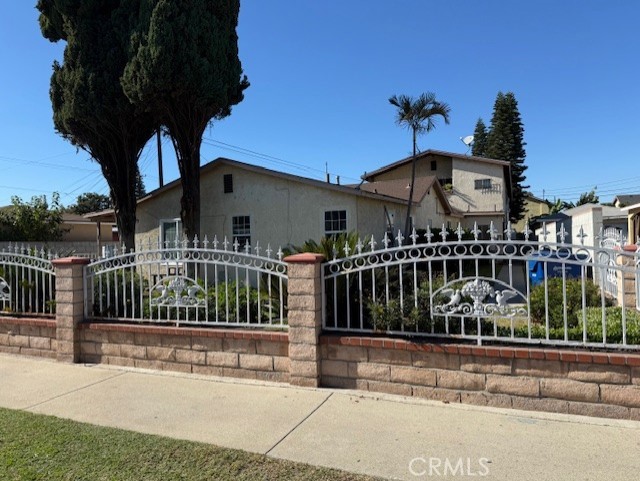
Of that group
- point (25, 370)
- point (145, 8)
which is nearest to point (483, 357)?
point (25, 370)

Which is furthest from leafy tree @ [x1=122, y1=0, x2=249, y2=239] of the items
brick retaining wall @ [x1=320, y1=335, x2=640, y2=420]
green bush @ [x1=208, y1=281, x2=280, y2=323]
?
brick retaining wall @ [x1=320, y1=335, x2=640, y2=420]

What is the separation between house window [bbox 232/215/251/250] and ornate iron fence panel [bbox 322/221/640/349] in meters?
9.44

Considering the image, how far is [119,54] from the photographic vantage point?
13.4 metres

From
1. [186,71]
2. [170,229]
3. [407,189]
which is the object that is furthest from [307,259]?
[407,189]

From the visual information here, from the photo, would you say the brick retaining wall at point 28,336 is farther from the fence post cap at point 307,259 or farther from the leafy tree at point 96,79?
the leafy tree at point 96,79

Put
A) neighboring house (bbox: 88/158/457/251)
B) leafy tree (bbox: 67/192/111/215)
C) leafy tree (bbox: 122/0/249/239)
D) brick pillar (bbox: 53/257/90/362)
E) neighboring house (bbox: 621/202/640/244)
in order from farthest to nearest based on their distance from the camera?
1. leafy tree (bbox: 67/192/111/215)
2. neighboring house (bbox: 621/202/640/244)
3. neighboring house (bbox: 88/158/457/251)
4. leafy tree (bbox: 122/0/249/239)
5. brick pillar (bbox: 53/257/90/362)

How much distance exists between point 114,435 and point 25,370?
3072 mm

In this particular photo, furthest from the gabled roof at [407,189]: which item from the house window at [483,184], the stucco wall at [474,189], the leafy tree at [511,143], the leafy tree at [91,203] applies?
the leafy tree at [91,203]

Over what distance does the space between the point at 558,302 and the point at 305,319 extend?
3185 mm

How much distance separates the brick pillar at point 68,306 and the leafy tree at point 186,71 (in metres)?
7.15

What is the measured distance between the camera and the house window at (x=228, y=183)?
15.0 meters

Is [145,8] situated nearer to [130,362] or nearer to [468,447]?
[130,362]

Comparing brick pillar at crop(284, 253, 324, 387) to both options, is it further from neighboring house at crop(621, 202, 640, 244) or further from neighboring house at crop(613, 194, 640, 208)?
neighboring house at crop(613, 194, 640, 208)

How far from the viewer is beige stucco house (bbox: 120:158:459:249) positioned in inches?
537
